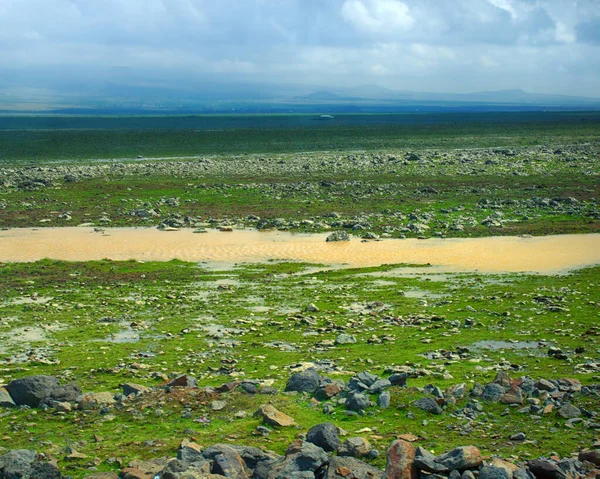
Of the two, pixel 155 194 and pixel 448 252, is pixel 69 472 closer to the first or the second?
pixel 448 252

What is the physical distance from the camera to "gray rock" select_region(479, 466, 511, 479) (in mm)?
9922

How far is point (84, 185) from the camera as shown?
55.1 meters

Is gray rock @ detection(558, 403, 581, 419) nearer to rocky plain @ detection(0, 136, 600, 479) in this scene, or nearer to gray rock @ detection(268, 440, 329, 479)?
rocky plain @ detection(0, 136, 600, 479)

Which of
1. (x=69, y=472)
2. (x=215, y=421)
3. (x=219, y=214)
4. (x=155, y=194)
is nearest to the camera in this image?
(x=69, y=472)

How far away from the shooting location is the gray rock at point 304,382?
553 inches

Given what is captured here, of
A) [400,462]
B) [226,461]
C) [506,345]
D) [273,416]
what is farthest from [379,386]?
[506,345]

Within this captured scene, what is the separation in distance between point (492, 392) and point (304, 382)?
142 inches

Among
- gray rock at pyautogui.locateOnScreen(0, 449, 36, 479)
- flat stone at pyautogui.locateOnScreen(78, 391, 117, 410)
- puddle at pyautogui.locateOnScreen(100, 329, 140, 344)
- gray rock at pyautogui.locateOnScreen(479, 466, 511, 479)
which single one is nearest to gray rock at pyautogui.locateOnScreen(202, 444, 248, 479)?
gray rock at pyautogui.locateOnScreen(0, 449, 36, 479)

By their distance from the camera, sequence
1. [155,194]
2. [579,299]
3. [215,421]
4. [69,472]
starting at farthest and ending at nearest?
[155,194] < [579,299] < [215,421] < [69,472]

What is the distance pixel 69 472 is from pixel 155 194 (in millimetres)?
40688

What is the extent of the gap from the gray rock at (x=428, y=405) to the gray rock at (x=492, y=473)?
2.71 metres

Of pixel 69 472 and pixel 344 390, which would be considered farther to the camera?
pixel 344 390

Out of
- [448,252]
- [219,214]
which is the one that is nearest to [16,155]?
[219,214]

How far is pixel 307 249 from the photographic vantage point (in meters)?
32.8
